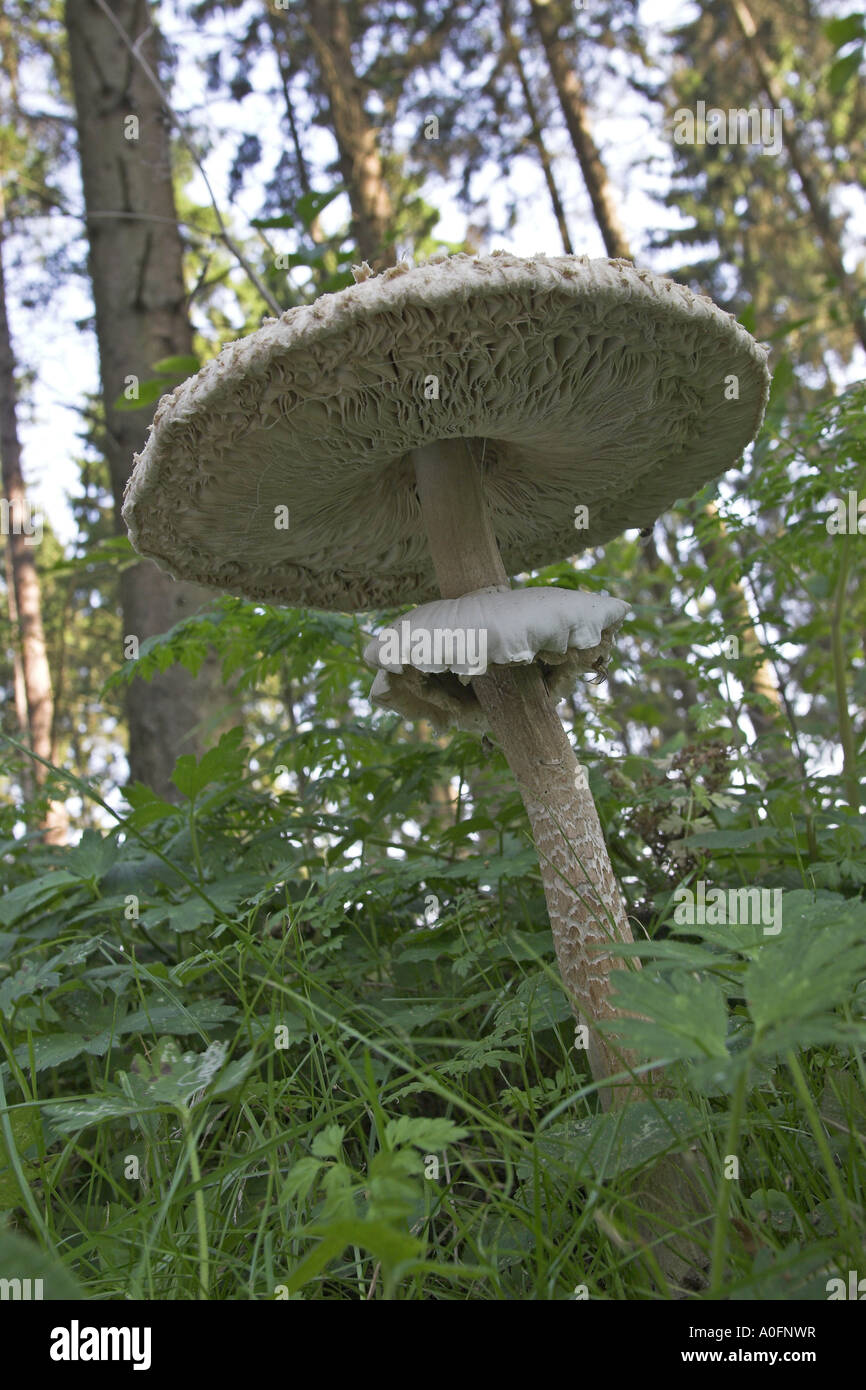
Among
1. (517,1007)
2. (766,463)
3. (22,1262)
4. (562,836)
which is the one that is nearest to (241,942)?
(517,1007)

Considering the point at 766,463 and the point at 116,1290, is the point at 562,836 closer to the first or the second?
the point at 116,1290

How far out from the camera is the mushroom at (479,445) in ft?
6.26

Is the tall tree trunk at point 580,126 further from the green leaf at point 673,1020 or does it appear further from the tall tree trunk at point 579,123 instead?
the green leaf at point 673,1020

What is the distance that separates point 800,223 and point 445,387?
57.7 feet

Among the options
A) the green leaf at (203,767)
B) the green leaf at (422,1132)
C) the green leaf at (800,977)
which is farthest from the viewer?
the green leaf at (203,767)

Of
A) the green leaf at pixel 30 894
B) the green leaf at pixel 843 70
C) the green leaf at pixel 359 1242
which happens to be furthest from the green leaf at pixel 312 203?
the green leaf at pixel 359 1242

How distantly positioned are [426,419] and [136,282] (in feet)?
15.9

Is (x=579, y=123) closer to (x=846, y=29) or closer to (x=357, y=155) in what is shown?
(x=357, y=155)

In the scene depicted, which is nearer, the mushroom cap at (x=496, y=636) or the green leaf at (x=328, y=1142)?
the green leaf at (x=328, y=1142)

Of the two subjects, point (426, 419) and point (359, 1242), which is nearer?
point (359, 1242)

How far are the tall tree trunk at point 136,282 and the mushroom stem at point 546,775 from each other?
3132mm

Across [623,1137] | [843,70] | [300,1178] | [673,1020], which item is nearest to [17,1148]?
[300,1178]

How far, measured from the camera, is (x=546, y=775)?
253 cm
